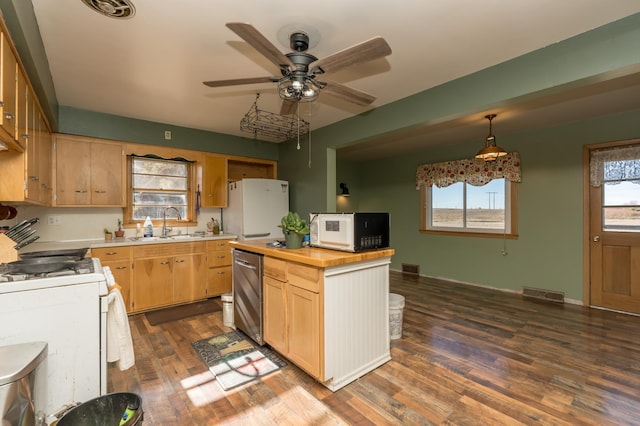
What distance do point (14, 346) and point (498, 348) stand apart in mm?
3350

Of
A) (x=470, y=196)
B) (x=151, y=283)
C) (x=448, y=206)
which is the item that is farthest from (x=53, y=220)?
(x=470, y=196)

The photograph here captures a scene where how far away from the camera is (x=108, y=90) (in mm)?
2838

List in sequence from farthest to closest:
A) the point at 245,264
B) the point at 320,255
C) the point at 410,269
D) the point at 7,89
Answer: the point at 410,269 → the point at 245,264 → the point at 320,255 → the point at 7,89

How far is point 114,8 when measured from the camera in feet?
5.50

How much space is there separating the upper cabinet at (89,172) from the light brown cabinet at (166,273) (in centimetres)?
78

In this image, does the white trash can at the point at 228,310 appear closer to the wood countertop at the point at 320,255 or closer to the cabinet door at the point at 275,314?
the cabinet door at the point at 275,314

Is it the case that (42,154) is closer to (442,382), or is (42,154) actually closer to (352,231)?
(352,231)

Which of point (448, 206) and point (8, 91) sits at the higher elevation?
point (8, 91)

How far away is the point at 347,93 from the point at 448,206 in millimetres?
3755

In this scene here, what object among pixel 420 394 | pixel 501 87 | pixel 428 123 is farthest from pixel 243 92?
pixel 420 394

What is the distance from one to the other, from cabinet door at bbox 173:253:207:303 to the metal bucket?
236 cm

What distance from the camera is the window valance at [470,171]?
14.1 ft

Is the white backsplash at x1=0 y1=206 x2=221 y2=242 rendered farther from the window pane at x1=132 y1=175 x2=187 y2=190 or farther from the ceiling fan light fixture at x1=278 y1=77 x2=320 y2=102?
the ceiling fan light fixture at x1=278 y1=77 x2=320 y2=102

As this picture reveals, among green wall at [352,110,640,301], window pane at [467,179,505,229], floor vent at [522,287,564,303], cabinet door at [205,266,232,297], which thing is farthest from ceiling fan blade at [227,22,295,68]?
floor vent at [522,287,564,303]
